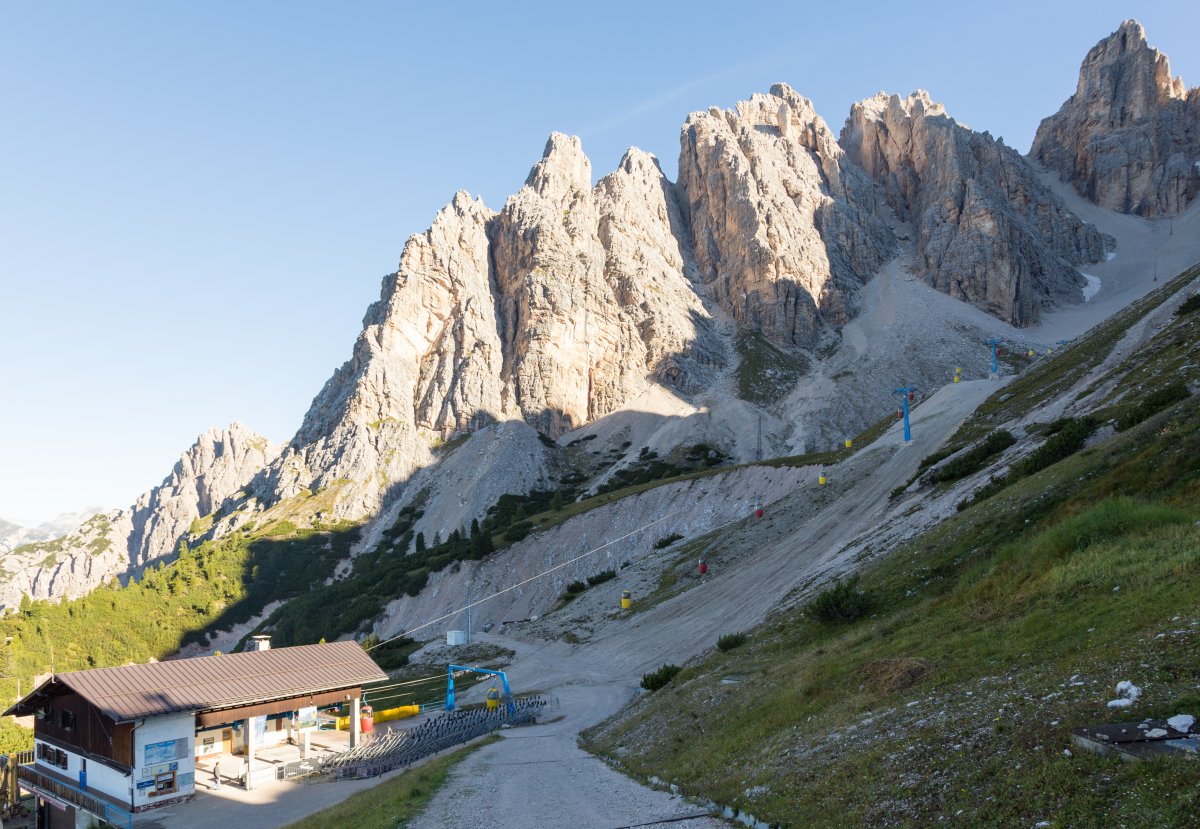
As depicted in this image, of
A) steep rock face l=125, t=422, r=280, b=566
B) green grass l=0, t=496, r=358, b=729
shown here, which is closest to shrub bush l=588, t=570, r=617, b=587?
green grass l=0, t=496, r=358, b=729

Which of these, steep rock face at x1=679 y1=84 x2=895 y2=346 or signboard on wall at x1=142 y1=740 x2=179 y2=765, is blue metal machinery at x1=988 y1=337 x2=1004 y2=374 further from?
signboard on wall at x1=142 y1=740 x2=179 y2=765

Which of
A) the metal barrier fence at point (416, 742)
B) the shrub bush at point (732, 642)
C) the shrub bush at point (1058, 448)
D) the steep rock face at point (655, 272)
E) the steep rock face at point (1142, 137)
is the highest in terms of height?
the steep rock face at point (1142, 137)

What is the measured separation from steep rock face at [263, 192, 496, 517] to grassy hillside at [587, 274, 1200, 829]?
116m

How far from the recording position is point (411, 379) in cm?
15188

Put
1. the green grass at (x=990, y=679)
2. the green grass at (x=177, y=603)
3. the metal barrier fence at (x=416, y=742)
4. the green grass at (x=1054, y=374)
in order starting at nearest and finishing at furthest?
the green grass at (x=990, y=679) < the metal barrier fence at (x=416, y=742) < the green grass at (x=1054, y=374) < the green grass at (x=177, y=603)

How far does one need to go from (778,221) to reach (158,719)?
→ 16223 cm

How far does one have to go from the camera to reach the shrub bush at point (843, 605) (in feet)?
88.2

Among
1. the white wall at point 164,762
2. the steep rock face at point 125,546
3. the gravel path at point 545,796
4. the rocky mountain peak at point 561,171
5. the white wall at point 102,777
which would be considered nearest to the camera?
the gravel path at point 545,796

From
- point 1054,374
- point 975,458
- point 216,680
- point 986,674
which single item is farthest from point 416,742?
point 1054,374

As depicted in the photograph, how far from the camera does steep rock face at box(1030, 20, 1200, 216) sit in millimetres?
185625

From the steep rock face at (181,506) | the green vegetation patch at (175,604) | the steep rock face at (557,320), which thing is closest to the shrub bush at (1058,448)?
the green vegetation patch at (175,604)

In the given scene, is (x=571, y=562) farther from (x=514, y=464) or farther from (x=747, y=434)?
(x=747, y=434)

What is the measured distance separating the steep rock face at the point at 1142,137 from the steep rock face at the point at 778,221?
6133cm

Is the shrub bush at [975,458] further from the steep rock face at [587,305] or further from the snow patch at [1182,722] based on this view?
the steep rock face at [587,305]
